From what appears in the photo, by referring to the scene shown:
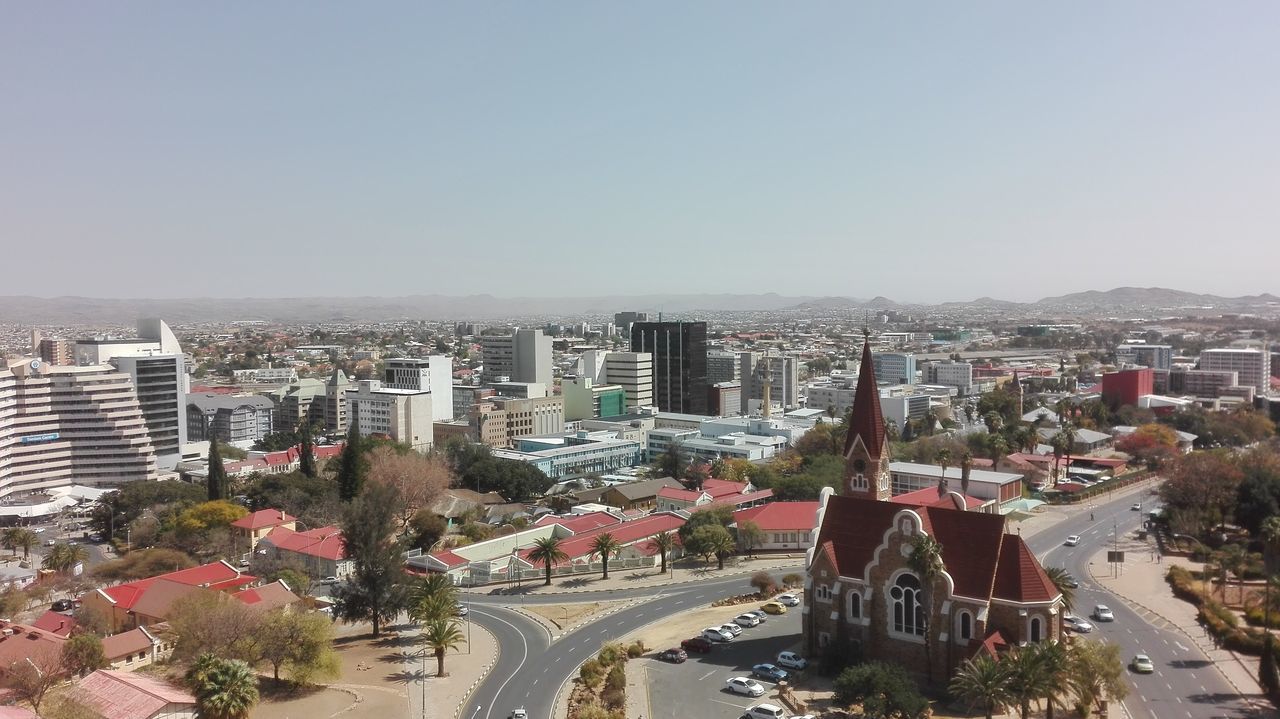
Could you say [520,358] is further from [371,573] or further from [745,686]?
[745,686]

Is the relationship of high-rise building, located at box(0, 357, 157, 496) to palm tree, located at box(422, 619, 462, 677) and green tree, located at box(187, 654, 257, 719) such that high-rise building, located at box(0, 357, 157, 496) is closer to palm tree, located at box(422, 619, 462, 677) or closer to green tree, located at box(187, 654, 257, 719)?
palm tree, located at box(422, 619, 462, 677)

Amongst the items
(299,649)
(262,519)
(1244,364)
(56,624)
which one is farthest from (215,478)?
(1244,364)

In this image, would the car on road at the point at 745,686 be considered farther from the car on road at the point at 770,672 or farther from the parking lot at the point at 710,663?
the car on road at the point at 770,672

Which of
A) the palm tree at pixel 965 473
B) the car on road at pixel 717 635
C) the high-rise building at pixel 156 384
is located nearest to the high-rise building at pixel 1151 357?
the palm tree at pixel 965 473

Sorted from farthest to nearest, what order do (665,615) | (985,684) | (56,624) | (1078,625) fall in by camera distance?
(665,615)
(1078,625)
(56,624)
(985,684)

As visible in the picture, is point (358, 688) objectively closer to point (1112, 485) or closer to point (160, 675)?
point (160, 675)
